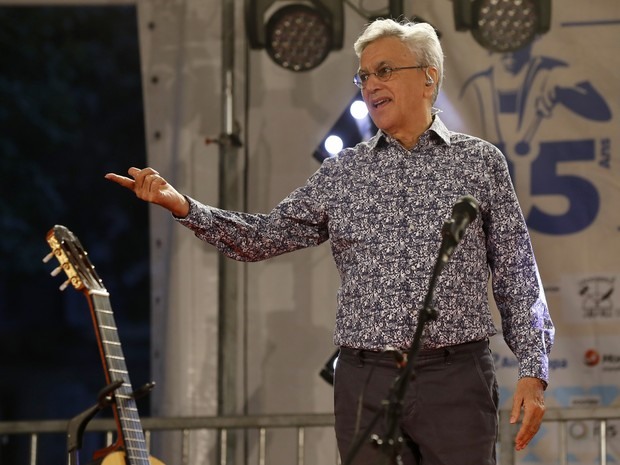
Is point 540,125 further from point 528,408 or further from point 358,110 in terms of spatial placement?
point 528,408

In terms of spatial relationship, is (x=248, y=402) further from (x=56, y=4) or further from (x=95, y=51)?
(x=95, y=51)

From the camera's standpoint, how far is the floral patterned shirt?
316 centimetres

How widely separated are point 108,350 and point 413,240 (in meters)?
1.02

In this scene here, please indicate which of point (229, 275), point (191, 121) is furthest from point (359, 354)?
point (191, 121)

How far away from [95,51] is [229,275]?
4.69 metres

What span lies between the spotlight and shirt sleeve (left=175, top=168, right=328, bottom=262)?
6.69ft

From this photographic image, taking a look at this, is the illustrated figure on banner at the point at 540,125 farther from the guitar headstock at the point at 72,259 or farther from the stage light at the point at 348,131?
the guitar headstock at the point at 72,259

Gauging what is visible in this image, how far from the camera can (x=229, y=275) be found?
5410mm

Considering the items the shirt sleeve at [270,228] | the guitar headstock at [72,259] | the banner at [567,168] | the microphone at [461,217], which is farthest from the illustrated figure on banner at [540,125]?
the microphone at [461,217]

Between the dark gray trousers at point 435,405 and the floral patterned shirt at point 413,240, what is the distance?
0.05 m

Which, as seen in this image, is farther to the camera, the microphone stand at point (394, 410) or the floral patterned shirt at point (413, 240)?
the floral patterned shirt at point (413, 240)

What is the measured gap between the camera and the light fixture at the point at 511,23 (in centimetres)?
523

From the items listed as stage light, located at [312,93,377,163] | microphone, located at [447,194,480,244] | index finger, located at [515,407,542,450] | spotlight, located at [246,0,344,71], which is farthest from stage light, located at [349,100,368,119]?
microphone, located at [447,194,480,244]

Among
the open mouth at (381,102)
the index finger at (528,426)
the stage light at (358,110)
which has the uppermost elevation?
the stage light at (358,110)
